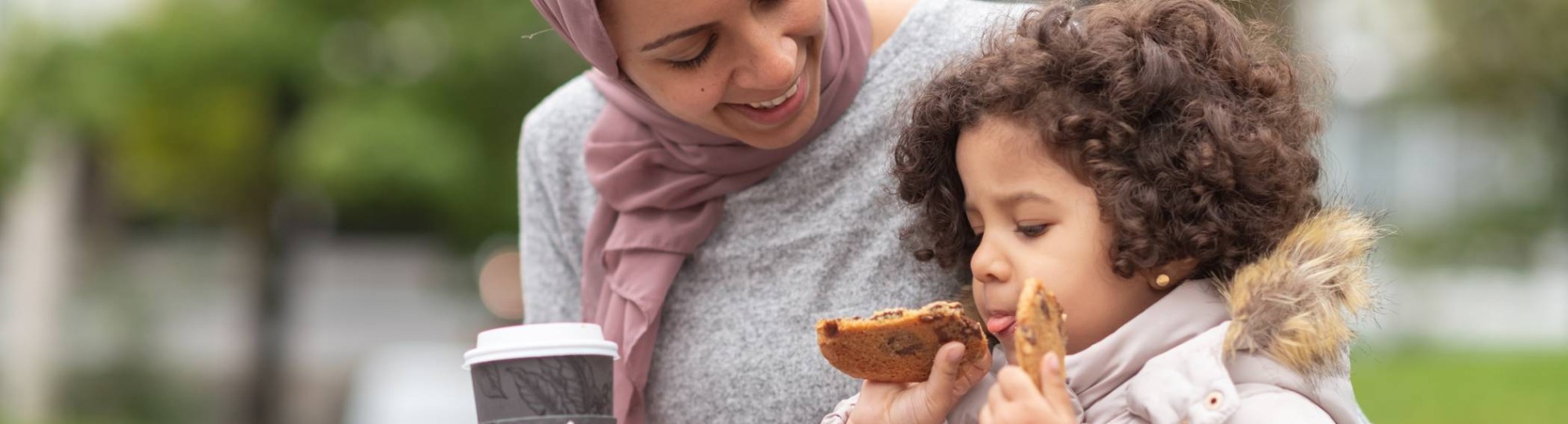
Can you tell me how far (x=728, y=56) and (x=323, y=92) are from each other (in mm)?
8842

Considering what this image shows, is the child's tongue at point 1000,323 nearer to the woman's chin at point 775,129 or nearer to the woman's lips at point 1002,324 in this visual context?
the woman's lips at point 1002,324

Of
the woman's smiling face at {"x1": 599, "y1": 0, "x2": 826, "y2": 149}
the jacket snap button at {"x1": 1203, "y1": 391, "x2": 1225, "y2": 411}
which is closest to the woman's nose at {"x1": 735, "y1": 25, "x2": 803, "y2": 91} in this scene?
the woman's smiling face at {"x1": 599, "y1": 0, "x2": 826, "y2": 149}

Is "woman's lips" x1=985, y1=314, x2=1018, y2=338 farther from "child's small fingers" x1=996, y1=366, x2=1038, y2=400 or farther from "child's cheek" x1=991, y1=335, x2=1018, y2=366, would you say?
"child's small fingers" x1=996, y1=366, x2=1038, y2=400

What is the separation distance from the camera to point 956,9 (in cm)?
288

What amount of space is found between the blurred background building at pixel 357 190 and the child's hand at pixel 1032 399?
4.84 meters

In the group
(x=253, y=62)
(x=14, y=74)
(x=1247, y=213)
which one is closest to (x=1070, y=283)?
(x=1247, y=213)

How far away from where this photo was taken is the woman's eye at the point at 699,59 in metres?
2.50

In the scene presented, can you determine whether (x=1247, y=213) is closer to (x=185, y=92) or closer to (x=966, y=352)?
(x=966, y=352)

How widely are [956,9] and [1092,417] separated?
95 cm

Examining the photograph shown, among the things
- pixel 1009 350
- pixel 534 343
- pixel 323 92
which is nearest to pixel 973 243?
pixel 1009 350

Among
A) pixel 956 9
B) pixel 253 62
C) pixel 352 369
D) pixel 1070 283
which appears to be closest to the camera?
pixel 1070 283

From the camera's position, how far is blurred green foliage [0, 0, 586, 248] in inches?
401

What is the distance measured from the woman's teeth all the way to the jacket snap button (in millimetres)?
870

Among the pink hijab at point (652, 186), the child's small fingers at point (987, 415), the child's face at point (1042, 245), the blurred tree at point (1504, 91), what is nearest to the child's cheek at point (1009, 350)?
the child's face at point (1042, 245)
